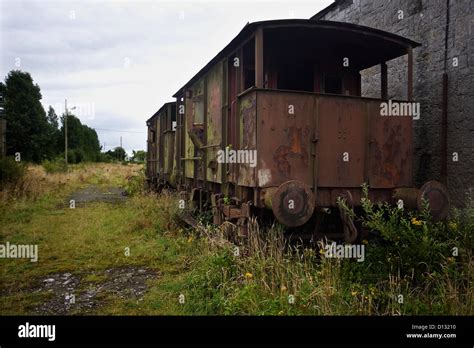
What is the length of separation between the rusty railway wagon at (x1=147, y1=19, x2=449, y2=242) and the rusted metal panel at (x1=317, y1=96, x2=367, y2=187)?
0.05 ft

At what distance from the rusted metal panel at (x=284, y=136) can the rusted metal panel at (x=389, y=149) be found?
3.39 ft

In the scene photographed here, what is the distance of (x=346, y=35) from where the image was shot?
518 cm

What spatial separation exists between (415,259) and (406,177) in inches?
62.9

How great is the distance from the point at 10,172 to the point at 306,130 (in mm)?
12118

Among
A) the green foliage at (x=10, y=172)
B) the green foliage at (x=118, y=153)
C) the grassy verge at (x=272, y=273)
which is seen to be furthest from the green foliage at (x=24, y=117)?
the green foliage at (x=118, y=153)

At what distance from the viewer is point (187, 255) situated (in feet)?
19.8

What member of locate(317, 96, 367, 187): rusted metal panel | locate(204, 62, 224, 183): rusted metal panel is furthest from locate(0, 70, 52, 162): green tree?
locate(317, 96, 367, 187): rusted metal panel

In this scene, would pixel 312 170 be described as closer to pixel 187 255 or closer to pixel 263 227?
pixel 263 227

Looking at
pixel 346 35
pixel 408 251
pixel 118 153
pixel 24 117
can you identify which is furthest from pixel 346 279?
pixel 118 153

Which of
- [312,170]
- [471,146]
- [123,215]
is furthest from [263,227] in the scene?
[123,215]

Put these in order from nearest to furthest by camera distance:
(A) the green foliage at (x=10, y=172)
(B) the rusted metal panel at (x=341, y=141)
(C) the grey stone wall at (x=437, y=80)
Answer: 1. (B) the rusted metal panel at (x=341, y=141)
2. (C) the grey stone wall at (x=437, y=80)
3. (A) the green foliage at (x=10, y=172)

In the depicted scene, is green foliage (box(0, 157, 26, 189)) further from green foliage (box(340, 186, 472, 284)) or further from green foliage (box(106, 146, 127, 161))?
green foliage (box(106, 146, 127, 161))

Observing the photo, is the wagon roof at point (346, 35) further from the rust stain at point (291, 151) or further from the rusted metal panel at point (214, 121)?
the rust stain at point (291, 151)

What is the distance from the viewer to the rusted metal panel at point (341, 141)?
193 inches
